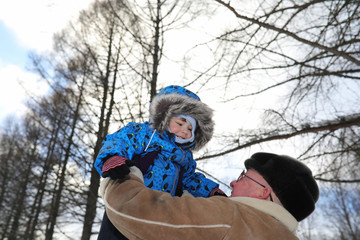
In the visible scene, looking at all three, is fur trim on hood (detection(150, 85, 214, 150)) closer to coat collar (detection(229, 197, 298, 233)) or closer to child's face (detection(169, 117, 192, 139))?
child's face (detection(169, 117, 192, 139))

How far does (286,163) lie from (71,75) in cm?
532

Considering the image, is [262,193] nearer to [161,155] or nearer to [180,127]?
[161,155]

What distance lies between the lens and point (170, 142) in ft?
5.76

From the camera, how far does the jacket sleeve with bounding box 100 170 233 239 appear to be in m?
0.91

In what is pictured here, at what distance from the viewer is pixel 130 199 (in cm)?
94

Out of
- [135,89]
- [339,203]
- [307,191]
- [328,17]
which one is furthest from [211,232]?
[339,203]

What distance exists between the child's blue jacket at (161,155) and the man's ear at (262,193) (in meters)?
0.55

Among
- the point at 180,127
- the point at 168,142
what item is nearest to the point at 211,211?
the point at 168,142

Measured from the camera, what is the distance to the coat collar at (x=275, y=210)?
113 cm

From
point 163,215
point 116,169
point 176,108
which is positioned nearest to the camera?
point 163,215

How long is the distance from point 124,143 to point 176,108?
0.49m

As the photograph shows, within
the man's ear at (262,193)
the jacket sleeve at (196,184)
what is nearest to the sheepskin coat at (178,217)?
the man's ear at (262,193)

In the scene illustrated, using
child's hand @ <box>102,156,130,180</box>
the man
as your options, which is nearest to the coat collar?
the man

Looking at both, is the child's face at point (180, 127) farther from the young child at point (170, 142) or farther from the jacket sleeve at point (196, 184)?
the jacket sleeve at point (196, 184)
